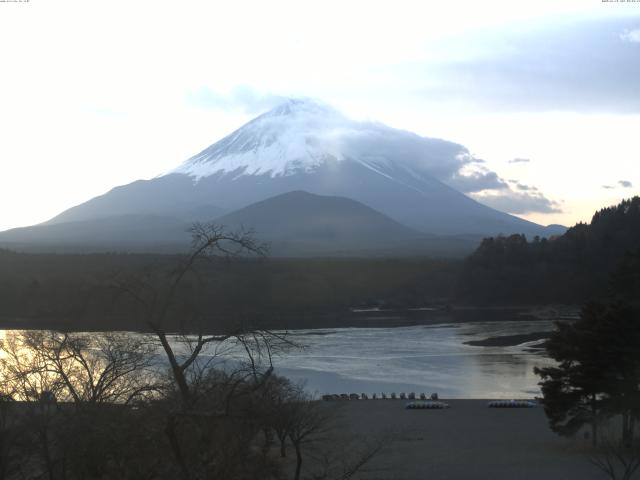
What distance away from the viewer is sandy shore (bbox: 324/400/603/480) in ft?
36.8

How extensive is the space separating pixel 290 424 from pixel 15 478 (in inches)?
168

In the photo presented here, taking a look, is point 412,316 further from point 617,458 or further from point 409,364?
point 617,458

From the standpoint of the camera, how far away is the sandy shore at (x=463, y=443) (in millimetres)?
11211

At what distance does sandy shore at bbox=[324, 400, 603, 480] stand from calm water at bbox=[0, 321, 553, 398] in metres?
2.34

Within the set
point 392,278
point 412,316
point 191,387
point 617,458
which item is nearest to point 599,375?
point 617,458

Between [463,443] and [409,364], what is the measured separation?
32.4ft

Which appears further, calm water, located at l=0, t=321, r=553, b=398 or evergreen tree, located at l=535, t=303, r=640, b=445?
calm water, located at l=0, t=321, r=553, b=398

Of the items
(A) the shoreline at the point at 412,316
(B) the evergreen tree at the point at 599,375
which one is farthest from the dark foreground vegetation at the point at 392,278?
(B) the evergreen tree at the point at 599,375

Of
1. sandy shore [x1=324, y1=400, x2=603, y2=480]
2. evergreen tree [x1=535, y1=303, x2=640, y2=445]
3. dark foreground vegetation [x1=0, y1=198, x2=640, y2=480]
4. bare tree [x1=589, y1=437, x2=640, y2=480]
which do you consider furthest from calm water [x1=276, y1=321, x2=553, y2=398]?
bare tree [x1=589, y1=437, x2=640, y2=480]

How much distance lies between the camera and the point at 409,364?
914 inches

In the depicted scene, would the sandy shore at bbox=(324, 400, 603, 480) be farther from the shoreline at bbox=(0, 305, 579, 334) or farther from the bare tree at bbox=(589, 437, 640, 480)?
the shoreline at bbox=(0, 305, 579, 334)

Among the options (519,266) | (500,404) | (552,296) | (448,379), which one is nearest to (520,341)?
(448,379)

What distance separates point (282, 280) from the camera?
45.9 metres

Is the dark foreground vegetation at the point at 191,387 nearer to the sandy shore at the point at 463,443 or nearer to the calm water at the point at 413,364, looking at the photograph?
the sandy shore at the point at 463,443
